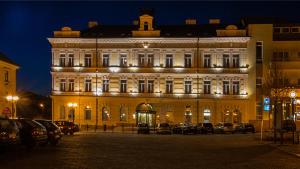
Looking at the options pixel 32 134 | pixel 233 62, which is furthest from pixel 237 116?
pixel 32 134

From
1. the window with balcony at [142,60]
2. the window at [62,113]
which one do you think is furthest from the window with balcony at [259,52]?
the window at [62,113]

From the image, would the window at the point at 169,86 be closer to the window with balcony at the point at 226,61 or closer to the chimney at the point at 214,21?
the window with balcony at the point at 226,61

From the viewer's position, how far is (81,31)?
7900 cm

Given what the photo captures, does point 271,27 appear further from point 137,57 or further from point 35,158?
point 35,158

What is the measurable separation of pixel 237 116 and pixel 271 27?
533 inches

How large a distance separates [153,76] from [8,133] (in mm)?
48494

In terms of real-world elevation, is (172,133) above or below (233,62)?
below

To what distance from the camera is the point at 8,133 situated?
2731 cm

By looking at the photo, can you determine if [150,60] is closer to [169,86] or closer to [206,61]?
[169,86]

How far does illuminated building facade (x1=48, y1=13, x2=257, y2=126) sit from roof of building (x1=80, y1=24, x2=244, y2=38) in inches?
6.4

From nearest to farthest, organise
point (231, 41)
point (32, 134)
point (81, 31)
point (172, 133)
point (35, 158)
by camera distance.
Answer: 1. point (35, 158)
2. point (32, 134)
3. point (172, 133)
4. point (231, 41)
5. point (81, 31)

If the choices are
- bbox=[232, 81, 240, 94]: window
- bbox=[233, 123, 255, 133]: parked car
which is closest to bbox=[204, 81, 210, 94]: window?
bbox=[232, 81, 240, 94]: window

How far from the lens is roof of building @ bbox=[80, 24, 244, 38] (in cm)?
7581

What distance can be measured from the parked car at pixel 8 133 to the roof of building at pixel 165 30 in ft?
159
